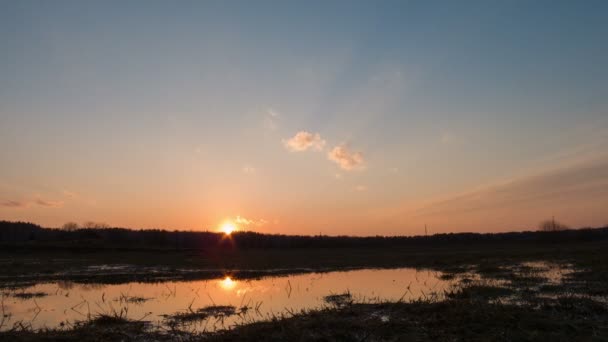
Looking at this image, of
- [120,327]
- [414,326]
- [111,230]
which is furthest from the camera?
[111,230]

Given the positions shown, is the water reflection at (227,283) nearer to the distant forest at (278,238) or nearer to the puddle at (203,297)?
the puddle at (203,297)

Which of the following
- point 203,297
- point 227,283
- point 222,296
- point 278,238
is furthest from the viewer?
point 278,238

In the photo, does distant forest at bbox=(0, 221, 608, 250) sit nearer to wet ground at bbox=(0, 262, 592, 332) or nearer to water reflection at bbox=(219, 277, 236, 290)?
water reflection at bbox=(219, 277, 236, 290)

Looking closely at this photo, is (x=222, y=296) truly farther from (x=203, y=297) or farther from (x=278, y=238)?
(x=278, y=238)

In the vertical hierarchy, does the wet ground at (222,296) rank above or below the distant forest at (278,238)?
below

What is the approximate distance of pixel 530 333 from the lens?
9.66m

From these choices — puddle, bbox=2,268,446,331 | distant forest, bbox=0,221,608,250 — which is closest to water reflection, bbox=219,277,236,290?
puddle, bbox=2,268,446,331

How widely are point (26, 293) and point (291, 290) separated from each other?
13.0 meters

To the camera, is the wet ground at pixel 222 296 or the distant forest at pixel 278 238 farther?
the distant forest at pixel 278 238

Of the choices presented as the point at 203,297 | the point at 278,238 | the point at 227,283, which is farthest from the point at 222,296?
the point at 278,238

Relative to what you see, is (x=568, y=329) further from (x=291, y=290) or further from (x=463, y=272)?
(x=463, y=272)

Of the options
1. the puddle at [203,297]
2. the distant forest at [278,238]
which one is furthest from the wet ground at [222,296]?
the distant forest at [278,238]

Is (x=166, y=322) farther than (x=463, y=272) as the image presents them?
No

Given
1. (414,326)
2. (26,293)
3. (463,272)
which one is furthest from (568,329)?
(26,293)
